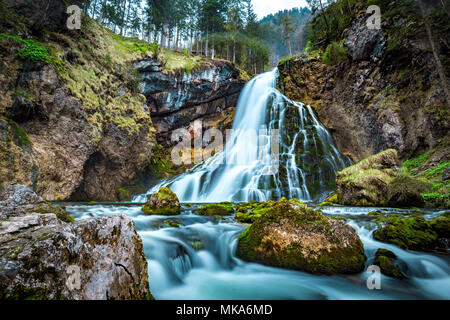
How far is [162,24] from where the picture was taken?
3041cm

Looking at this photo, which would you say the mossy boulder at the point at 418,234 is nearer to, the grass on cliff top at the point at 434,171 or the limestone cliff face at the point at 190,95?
the grass on cliff top at the point at 434,171

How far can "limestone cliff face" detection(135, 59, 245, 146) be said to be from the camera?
21.2 metres

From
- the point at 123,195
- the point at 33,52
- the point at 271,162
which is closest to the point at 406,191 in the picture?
the point at 271,162

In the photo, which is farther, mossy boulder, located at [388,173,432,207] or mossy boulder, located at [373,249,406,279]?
mossy boulder, located at [388,173,432,207]

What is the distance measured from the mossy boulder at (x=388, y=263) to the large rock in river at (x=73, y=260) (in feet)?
13.4

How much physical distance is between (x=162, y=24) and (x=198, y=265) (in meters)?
34.5

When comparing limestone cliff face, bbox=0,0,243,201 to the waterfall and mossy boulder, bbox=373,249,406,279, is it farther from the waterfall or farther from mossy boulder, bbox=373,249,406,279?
mossy boulder, bbox=373,249,406,279

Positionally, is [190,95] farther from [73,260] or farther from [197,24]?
[73,260]

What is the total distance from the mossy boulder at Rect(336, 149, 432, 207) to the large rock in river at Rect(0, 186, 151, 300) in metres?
10.0

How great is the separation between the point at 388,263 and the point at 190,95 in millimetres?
21656

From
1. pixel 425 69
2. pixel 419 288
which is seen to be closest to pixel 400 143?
pixel 425 69

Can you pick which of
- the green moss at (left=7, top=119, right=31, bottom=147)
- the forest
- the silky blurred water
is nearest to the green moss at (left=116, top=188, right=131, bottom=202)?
the green moss at (left=7, top=119, right=31, bottom=147)

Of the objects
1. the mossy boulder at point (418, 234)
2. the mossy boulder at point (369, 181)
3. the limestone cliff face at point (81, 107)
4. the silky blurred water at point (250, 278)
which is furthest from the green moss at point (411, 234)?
the limestone cliff face at point (81, 107)
